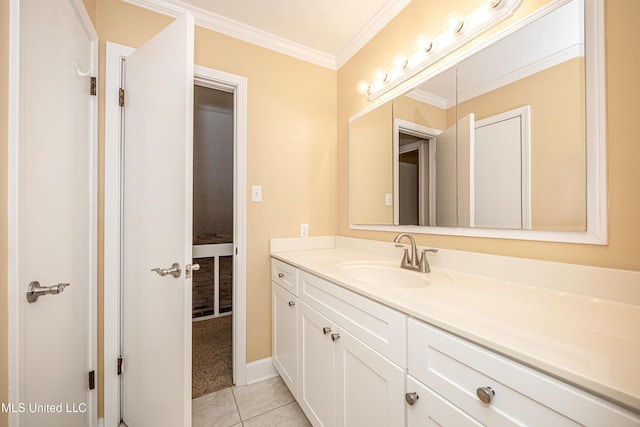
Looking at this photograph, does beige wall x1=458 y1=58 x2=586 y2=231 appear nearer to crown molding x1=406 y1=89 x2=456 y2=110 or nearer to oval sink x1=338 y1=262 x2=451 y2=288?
crown molding x1=406 y1=89 x2=456 y2=110

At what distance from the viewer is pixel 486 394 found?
0.55 metres

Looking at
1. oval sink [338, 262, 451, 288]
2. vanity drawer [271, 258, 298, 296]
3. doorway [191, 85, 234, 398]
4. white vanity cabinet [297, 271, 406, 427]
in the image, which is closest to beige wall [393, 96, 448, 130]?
oval sink [338, 262, 451, 288]

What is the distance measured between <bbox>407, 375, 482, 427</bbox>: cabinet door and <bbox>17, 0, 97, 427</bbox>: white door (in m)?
1.18

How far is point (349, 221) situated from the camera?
200 cm

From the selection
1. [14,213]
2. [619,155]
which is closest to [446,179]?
[619,155]

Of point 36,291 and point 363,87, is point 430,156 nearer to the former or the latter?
point 363,87

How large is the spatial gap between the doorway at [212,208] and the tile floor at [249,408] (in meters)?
1.16

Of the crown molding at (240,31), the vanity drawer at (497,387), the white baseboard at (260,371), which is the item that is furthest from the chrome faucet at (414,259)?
the crown molding at (240,31)

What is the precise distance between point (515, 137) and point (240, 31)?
1.81 m

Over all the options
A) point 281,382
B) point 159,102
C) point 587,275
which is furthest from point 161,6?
point 281,382

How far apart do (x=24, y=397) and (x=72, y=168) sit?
869mm

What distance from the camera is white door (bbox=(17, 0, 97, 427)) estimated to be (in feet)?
2.71

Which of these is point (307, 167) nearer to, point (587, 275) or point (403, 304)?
point (403, 304)

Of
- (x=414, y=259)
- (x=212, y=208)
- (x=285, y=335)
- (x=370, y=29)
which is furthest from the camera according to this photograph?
(x=212, y=208)
